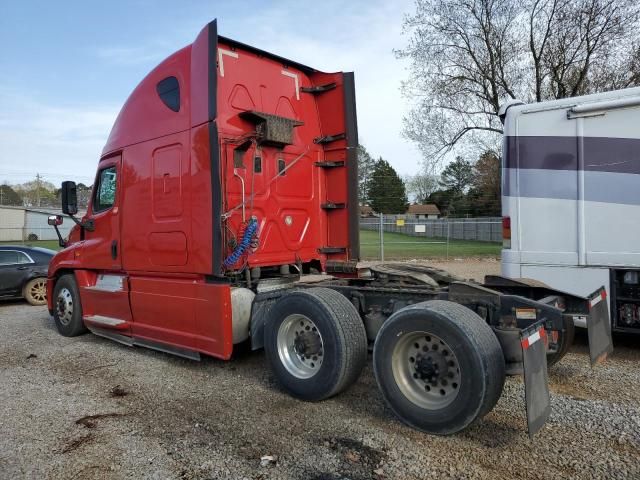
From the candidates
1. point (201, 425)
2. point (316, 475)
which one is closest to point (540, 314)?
point (316, 475)

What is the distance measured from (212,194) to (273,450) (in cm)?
256

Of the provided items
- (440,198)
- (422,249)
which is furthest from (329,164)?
(440,198)

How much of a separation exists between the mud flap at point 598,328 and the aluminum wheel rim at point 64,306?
6.77 metres

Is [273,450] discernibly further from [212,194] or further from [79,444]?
[212,194]

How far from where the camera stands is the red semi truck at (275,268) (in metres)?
3.90

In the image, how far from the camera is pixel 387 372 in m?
4.07

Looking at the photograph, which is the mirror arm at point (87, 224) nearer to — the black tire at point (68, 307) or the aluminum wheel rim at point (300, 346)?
the black tire at point (68, 307)

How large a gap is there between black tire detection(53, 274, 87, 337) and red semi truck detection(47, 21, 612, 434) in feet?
0.11

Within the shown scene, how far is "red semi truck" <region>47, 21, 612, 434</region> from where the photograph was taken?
3902 millimetres

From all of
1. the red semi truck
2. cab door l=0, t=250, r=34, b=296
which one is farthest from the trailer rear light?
cab door l=0, t=250, r=34, b=296

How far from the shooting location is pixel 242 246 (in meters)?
5.36

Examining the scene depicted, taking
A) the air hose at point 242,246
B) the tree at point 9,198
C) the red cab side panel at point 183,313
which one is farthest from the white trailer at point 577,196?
the tree at point 9,198

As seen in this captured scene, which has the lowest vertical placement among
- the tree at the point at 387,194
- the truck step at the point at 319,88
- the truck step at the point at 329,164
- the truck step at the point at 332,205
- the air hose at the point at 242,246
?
the air hose at the point at 242,246

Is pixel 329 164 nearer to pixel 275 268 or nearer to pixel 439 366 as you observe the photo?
pixel 275 268
